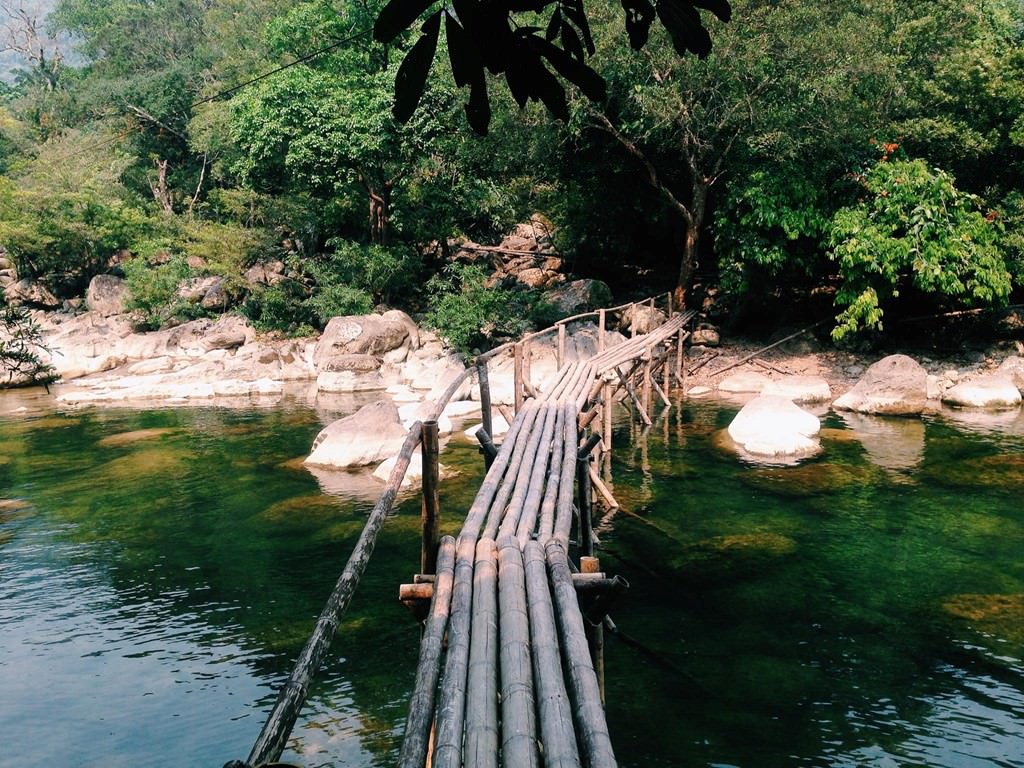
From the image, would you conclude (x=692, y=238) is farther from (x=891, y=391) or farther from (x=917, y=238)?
(x=891, y=391)

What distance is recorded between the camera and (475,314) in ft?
72.4

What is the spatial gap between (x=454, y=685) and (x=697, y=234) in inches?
719

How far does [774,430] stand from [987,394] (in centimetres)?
632

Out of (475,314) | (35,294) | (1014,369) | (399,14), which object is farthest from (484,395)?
(35,294)

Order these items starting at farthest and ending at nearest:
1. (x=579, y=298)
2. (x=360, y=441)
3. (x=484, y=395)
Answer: (x=579, y=298), (x=360, y=441), (x=484, y=395)

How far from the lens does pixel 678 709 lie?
6.01 meters

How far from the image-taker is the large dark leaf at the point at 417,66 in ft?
5.98

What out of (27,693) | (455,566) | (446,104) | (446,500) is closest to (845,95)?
(446,104)

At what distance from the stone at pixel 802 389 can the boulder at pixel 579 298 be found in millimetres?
6124

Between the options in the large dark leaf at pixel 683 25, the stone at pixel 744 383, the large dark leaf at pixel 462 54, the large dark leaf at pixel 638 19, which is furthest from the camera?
the stone at pixel 744 383

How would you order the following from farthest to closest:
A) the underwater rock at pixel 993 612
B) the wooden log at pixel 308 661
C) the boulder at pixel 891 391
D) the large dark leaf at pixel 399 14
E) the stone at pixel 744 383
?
1. the stone at pixel 744 383
2. the boulder at pixel 891 391
3. the underwater rock at pixel 993 612
4. the wooden log at pixel 308 661
5. the large dark leaf at pixel 399 14

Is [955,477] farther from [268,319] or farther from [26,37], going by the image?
[26,37]

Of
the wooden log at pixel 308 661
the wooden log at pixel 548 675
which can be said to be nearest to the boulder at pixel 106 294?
the wooden log at pixel 308 661

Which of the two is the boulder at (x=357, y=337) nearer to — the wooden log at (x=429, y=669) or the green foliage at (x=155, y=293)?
the green foliage at (x=155, y=293)
